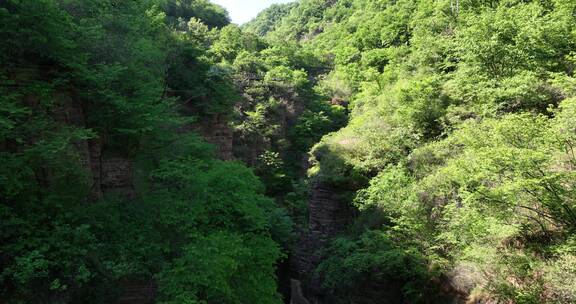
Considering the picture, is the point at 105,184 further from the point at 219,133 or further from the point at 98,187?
the point at 219,133

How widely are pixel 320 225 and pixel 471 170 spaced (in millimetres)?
10695

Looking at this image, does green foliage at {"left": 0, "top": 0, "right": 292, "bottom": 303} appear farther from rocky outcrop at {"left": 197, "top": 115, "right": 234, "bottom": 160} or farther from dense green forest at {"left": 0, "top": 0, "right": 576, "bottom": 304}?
rocky outcrop at {"left": 197, "top": 115, "right": 234, "bottom": 160}

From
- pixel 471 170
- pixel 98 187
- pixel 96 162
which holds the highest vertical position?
pixel 471 170

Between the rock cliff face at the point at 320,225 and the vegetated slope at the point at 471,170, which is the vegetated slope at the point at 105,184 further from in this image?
the rock cliff face at the point at 320,225

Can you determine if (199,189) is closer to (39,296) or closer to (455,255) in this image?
(39,296)

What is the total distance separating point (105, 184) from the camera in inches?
606

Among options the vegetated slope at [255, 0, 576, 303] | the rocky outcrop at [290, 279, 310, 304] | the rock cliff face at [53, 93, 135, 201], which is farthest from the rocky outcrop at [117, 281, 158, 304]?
the rocky outcrop at [290, 279, 310, 304]

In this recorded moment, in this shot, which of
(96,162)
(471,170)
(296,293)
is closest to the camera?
(471,170)

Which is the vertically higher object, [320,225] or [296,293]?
[320,225]

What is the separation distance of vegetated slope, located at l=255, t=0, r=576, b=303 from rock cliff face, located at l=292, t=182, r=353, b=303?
2.42 feet

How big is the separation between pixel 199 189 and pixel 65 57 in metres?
5.76

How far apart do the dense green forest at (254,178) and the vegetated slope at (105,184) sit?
0.21ft

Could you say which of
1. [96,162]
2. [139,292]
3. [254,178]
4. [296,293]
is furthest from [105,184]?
[296,293]

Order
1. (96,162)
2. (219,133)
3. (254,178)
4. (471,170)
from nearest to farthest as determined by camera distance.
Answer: (471,170)
(96,162)
(254,178)
(219,133)
